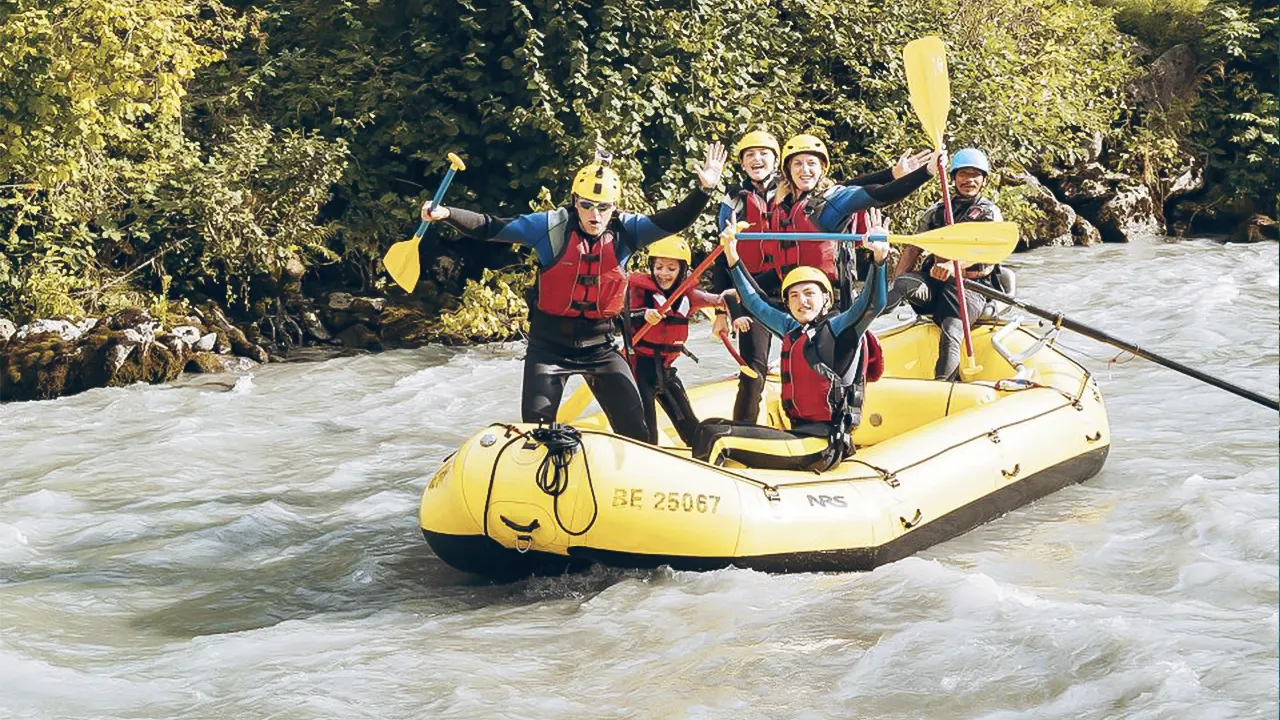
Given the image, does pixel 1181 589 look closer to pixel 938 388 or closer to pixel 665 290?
pixel 938 388

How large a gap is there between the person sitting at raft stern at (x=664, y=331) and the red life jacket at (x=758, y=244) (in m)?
0.32

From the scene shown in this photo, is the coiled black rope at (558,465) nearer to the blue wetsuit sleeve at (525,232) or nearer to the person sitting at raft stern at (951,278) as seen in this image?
the blue wetsuit sleeve at (525,232)

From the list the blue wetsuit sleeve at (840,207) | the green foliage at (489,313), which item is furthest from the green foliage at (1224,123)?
the blue wetsuit sleeve at (840,207)

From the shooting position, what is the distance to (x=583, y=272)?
5.62 meters

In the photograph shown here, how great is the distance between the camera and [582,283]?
562 centimetres

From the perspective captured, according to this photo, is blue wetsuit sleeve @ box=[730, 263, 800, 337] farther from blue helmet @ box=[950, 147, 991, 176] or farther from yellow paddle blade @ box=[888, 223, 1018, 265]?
blue helmet @ box=[950, 147, 991, 176]

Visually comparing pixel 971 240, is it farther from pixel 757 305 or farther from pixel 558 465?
pixel 558 465

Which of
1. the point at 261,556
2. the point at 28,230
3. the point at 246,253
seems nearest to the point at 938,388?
the point at 261,556

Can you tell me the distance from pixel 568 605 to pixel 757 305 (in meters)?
1.44

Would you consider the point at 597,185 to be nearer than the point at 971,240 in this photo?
Yes

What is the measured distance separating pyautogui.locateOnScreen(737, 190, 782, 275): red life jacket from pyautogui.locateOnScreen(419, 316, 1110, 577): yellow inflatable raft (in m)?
0.97

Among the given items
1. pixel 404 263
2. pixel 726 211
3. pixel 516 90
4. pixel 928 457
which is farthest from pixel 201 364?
pixel 928 457

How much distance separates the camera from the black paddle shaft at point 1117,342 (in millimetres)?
6066

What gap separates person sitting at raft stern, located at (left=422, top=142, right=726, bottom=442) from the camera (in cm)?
562
